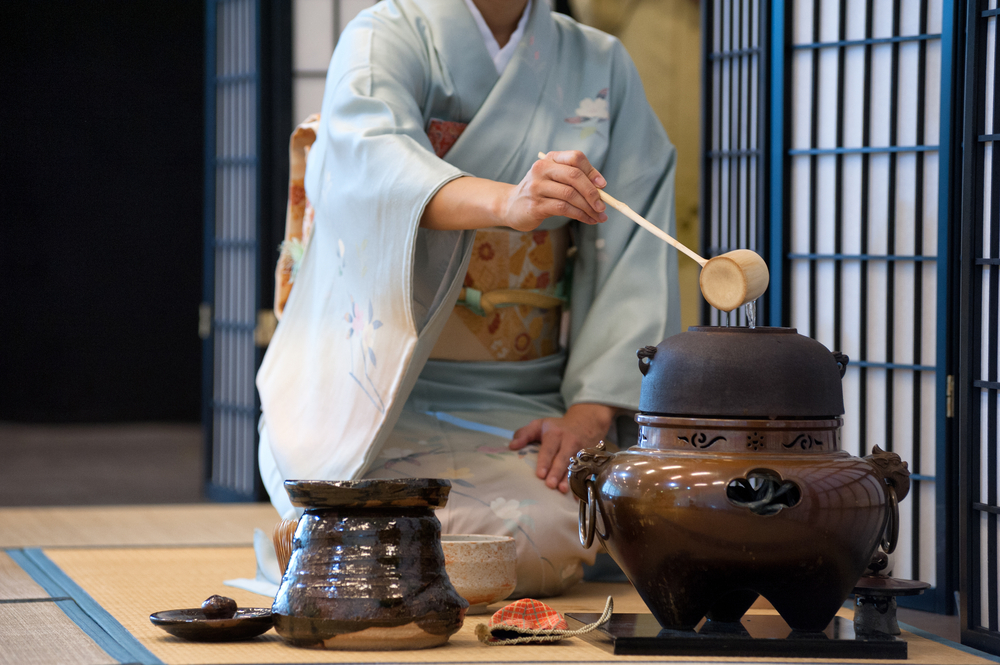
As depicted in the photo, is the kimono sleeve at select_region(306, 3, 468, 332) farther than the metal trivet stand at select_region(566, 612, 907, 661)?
Yes

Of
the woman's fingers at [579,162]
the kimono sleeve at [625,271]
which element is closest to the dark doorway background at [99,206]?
the kimono sleeve at [625,271]

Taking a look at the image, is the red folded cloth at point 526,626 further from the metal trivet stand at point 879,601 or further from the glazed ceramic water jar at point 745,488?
the metal trivet stand at point 879,601

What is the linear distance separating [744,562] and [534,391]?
1.08 metres

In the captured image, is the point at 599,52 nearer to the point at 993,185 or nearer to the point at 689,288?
the point at 993,185

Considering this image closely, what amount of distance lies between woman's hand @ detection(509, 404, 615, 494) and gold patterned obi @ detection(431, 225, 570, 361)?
0.21 m

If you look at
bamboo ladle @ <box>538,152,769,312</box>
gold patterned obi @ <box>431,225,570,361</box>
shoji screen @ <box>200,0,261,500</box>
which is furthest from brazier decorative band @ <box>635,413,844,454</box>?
shoji screen @ <box>200,0,261,500</box>

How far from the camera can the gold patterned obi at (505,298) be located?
2.75 m

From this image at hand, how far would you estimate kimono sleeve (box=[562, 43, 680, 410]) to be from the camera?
2.74 meters

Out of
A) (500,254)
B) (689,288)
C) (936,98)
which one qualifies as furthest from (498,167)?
(689,288)

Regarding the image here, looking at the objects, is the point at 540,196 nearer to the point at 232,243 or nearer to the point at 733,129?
the point at 733,129

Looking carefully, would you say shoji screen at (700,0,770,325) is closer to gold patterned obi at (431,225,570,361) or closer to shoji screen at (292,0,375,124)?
gold patterned obi at (431,225,570,361)

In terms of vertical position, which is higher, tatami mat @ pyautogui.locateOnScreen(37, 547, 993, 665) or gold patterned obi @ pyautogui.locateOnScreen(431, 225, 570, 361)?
gold patterned obi @ pyautogui.locateOnScreen(431, 225, 570, 361)

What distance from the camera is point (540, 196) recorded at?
210 centimetres

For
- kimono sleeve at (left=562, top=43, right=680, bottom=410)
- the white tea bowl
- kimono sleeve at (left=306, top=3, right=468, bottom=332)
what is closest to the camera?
the white tea bowl
